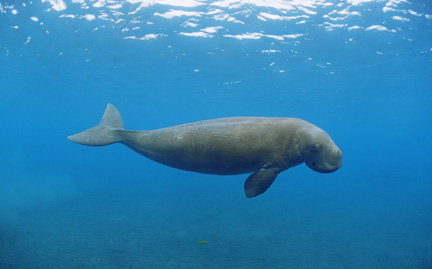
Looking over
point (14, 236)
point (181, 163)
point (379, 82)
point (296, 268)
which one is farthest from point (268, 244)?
point (379, 82)

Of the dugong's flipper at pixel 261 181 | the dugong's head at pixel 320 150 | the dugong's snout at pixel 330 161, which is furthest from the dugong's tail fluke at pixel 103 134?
the dugong's snout at pixel 330 161

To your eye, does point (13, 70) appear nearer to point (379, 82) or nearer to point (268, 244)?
point (268, 244)

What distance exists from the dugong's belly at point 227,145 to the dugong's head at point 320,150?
354mm

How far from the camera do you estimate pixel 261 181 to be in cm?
489

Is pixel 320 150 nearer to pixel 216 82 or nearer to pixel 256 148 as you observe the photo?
pixel 256 148

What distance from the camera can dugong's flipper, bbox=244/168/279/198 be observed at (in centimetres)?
488

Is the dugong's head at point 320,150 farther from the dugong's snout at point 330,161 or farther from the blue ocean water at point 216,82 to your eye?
the blue ocean water at point 216,82

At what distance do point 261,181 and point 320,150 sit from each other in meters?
1.20

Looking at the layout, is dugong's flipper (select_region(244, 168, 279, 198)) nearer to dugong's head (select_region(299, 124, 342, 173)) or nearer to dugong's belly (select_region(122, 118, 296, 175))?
dugong's belly (select_region(122, 118, 296, 175))

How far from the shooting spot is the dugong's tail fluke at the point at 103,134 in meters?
6.27

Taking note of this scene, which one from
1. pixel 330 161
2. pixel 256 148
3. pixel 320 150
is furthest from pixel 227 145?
pixel 330 161

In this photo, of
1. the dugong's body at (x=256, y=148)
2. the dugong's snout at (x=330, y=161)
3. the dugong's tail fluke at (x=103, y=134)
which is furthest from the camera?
the dugong's tail fluke at (x=103, y=134)

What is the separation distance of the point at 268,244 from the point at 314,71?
64.4 feet

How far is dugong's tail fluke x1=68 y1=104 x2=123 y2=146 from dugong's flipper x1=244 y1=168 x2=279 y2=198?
12.0 feet
